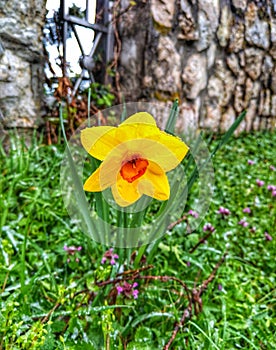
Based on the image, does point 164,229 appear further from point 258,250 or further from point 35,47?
point 35,47

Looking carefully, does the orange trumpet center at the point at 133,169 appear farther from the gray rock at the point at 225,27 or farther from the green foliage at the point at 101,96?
the gray rock at the point at 225,27

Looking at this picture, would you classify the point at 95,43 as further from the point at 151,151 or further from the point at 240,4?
the point at 151,151

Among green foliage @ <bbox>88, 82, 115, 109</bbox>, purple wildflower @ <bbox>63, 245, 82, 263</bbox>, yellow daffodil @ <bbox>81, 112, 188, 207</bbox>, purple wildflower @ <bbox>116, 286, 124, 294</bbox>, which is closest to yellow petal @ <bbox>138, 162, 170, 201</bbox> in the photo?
yellow daffodil @ <bbox>81, 112, 188, 207</bbox>

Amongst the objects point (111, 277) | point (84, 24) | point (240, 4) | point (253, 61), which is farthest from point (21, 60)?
point (253, 61)

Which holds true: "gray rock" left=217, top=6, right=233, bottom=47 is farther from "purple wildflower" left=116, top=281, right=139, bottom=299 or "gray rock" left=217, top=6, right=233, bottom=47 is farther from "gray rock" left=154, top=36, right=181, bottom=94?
"purple wildflower" left=116, top=281, right=139, bottom=299

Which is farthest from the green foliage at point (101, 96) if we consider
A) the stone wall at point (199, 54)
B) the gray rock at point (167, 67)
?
the gray rock at point (167, 67)

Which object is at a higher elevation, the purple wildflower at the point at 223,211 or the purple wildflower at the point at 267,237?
the purple wildflower at the point at 223,211
